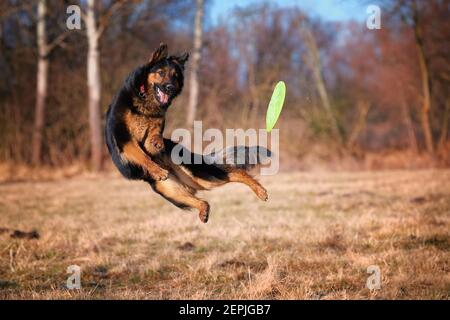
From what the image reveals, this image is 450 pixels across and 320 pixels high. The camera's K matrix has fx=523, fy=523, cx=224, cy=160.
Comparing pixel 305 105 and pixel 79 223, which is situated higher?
pixel 305 105

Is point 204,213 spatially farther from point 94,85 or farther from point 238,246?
point 94,85

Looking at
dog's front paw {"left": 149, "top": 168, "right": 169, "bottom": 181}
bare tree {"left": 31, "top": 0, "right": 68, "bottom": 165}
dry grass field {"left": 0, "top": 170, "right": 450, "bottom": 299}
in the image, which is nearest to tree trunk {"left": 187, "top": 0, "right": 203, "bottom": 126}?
bare tree {"left": 31, "top": 0, "right": 68, "bottom": 165}

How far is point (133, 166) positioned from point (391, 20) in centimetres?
1367

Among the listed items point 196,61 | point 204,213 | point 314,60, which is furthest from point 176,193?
point 314,60

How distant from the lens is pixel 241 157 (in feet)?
19.5

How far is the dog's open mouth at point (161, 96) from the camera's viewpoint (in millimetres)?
5512

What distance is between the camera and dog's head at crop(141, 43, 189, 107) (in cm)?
550

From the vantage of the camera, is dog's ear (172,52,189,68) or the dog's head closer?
the dog's head

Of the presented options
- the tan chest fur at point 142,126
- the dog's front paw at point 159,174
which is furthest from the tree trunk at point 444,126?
the dog's front paw at point 159,174

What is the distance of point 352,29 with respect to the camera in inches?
1136

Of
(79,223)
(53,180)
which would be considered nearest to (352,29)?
(53,180)

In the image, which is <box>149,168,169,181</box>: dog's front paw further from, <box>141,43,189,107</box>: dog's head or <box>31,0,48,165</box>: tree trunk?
<box>31,0,48,165</box>: tree trunk

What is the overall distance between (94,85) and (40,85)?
1.84 m

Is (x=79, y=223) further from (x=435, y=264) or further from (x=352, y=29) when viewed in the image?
(x=352, y=29)
